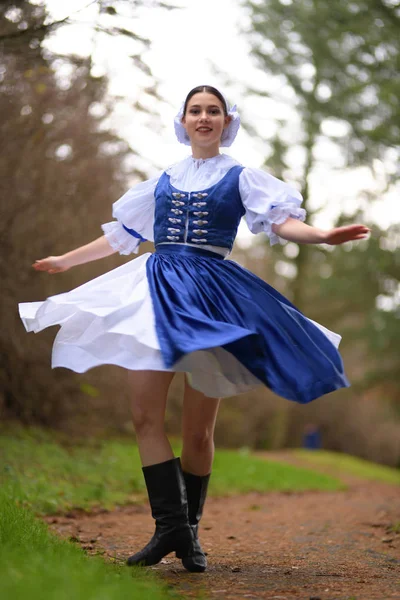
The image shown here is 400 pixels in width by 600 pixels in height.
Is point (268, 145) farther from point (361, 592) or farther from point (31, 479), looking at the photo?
point (361, 592)

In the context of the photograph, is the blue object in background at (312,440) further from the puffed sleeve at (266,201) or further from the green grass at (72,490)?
the puffed sleeve at (266,201)

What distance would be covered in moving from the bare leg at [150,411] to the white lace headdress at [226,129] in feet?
4.39

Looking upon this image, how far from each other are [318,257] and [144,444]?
56.1 feet

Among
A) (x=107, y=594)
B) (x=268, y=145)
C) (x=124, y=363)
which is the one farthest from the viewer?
(x=268, y=145)

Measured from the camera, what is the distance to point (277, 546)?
475 centimetres

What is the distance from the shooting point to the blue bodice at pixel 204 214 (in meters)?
3.57

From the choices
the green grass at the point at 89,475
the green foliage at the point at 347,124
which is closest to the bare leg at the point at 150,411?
the green grass at the point at 89,475

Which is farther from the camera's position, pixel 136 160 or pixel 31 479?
pixel 136 160

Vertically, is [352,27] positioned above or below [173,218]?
above

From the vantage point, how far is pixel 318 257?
65.7 feet

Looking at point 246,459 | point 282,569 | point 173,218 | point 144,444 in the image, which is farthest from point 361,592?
point 246,459

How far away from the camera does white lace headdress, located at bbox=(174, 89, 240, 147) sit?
154 inches

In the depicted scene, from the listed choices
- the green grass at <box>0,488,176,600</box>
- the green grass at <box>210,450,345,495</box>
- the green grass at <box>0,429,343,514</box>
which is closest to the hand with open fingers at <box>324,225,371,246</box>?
the green grass at <box>0,488,176,600</box>

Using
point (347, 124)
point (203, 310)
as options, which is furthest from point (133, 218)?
point (347, 124)
